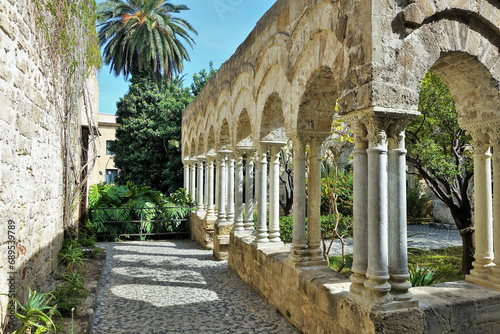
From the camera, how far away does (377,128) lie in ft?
10.5

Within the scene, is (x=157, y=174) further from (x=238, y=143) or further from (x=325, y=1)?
(x=325, y=1)

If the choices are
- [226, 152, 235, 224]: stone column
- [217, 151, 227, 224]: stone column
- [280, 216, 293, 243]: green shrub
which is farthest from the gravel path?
[217, 151, 227, 224]: stone column

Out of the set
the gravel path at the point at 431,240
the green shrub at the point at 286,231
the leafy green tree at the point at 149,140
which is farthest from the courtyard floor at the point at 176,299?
the leafy green tree at the point at 149,140

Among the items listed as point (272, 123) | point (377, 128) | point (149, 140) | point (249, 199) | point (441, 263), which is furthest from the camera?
point (149, 140)

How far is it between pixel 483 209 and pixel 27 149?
4804 millimetres

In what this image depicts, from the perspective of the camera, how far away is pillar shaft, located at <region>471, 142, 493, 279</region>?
4098 millimetres

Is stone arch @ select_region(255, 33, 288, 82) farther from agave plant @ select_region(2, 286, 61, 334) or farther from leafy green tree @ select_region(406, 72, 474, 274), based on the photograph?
agave plant @ select_region(2, 286, 61, 334)

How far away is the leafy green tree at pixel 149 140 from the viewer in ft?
57.6

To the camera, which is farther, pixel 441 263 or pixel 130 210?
pixel 130 210

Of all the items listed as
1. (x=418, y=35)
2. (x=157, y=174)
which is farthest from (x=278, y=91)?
(x=157, y=174)

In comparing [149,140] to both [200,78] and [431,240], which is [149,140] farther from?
[431,240]

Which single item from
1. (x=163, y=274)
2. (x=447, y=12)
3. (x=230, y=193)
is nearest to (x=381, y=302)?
(x=447, y=12)

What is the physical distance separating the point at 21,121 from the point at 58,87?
6.33 feet

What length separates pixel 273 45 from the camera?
5484mm
